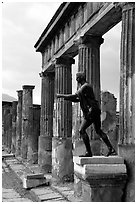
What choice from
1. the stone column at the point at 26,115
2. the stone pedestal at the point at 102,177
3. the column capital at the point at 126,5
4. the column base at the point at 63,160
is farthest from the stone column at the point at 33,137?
the column capital at the point at 126,5

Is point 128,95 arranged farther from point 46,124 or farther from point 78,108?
point 46,124

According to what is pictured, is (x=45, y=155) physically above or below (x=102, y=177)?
below

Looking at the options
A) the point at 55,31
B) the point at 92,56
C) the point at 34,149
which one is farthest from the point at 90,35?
the point at 34,149

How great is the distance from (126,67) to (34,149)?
1232 cm

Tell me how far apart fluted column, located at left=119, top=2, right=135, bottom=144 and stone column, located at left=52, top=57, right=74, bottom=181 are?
562cm

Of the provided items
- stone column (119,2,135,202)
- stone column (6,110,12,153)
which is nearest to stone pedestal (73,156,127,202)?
stone column (119,2,135,202)

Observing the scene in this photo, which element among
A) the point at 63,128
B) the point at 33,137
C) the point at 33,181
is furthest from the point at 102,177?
the point at 33,137

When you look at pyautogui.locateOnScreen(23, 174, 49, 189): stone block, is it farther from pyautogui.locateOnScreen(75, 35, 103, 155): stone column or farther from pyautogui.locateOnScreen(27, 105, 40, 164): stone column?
pyautogui.locateOnScreen(27, 105, 40, 164): stone column

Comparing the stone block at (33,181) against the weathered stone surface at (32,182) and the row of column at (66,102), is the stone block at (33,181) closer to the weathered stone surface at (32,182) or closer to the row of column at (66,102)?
the weathered stone surface at (32,182)

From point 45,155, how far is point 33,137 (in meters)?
3.78

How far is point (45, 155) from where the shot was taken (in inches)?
595

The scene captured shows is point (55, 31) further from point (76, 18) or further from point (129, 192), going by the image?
point (129, 192)

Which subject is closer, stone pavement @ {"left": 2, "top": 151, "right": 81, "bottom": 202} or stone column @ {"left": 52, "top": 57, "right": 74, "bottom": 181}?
stone pavement @ {"left": 2, "top": 151, "right": 81, "bottom": 202}

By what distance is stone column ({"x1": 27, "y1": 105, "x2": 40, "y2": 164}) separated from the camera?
18.3 m
